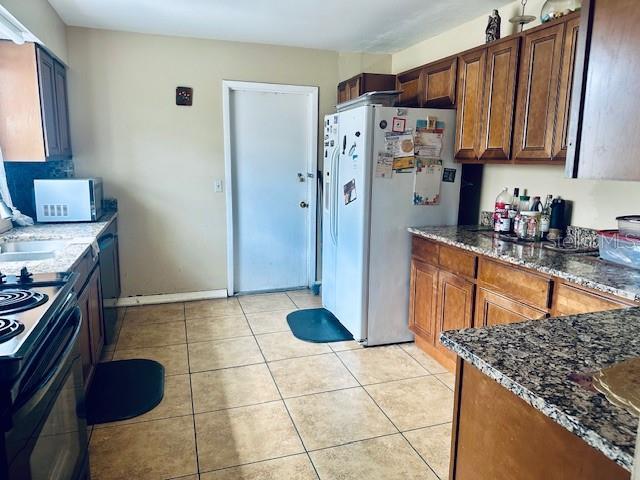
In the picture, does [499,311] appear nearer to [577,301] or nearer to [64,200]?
[577,301]

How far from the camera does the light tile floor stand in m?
2.04

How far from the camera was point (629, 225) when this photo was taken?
7.00 ft

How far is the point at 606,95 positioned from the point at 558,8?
1817 millimetres

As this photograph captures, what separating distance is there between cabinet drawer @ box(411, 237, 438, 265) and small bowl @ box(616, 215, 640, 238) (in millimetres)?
1053

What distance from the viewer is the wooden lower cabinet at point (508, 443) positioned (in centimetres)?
85

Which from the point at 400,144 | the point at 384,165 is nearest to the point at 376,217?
the point at 384,165

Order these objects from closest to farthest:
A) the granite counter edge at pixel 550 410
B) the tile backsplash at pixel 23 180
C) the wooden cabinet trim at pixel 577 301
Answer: the granite counter edge at pixel 550 410
the wooden cabinet trim at pixel 577 301
the tile backsplash at pixel 23 180

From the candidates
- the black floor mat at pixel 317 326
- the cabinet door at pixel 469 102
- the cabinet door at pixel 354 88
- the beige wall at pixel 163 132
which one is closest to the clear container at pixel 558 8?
the cabinet door at pixel 469 102

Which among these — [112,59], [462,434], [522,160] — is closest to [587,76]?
[462,434]

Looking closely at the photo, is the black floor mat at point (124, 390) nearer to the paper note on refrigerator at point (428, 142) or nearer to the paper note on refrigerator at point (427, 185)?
the paper note on refrigerator at point (427, 185)

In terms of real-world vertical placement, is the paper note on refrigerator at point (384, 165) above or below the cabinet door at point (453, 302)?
above

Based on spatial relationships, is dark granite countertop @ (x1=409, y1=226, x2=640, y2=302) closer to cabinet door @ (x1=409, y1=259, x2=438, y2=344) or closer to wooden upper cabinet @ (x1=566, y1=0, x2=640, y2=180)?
cabinet door @ (x1=409, y1=259, x2=438, y2=344)

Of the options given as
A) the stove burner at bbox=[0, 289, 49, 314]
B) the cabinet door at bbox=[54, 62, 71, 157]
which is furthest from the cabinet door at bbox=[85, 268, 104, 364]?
the cabinet door at bbox=[54, 62, 71, 157]

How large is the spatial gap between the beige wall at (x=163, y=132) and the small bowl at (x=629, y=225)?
2.94 metres
